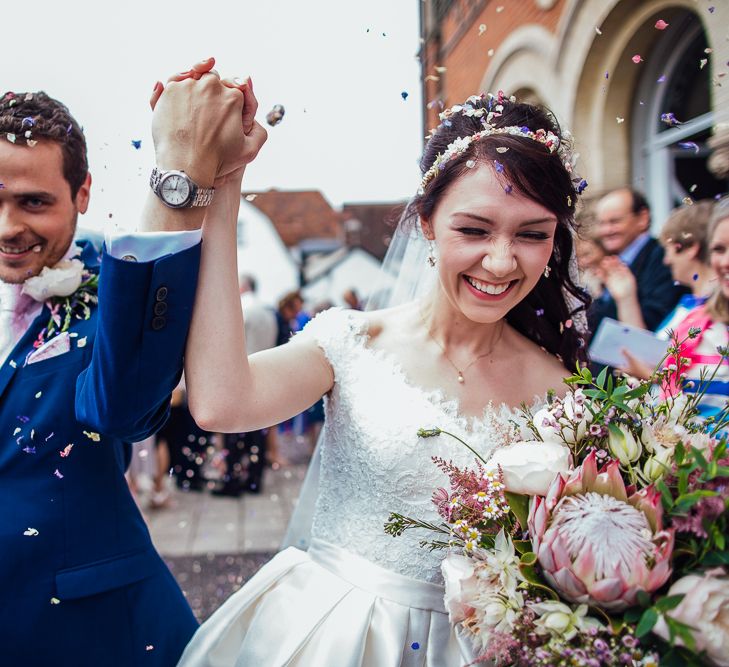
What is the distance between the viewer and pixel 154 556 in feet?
6.16

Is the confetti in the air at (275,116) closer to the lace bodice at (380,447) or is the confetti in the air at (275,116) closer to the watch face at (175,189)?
the watch face at (175,189)

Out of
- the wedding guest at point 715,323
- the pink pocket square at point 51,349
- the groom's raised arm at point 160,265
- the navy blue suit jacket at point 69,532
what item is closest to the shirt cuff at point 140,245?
the groom's raised arm at point 160,265

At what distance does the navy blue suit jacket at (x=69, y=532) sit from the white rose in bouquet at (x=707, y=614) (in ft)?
3.22

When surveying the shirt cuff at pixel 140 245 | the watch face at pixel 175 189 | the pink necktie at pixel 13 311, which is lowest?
the pink necktie at pixel 13 311

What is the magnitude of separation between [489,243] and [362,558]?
82cm

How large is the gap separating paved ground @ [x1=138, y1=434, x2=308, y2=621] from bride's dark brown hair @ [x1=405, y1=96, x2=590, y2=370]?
286cm

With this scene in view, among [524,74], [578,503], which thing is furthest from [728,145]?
[524,74]

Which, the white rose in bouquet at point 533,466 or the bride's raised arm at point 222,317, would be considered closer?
the white rose in bouquet at point 533,466

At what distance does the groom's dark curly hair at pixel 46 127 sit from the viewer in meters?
1.77

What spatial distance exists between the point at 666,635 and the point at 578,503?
23 centimetres

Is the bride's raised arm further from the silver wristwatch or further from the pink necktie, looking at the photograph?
the pink necktie

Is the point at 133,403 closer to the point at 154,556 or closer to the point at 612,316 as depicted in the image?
the point at 154,556

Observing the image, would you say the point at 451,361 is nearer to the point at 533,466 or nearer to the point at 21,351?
the point at 533,466

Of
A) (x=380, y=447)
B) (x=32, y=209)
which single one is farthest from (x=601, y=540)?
(x=32, y=209)
